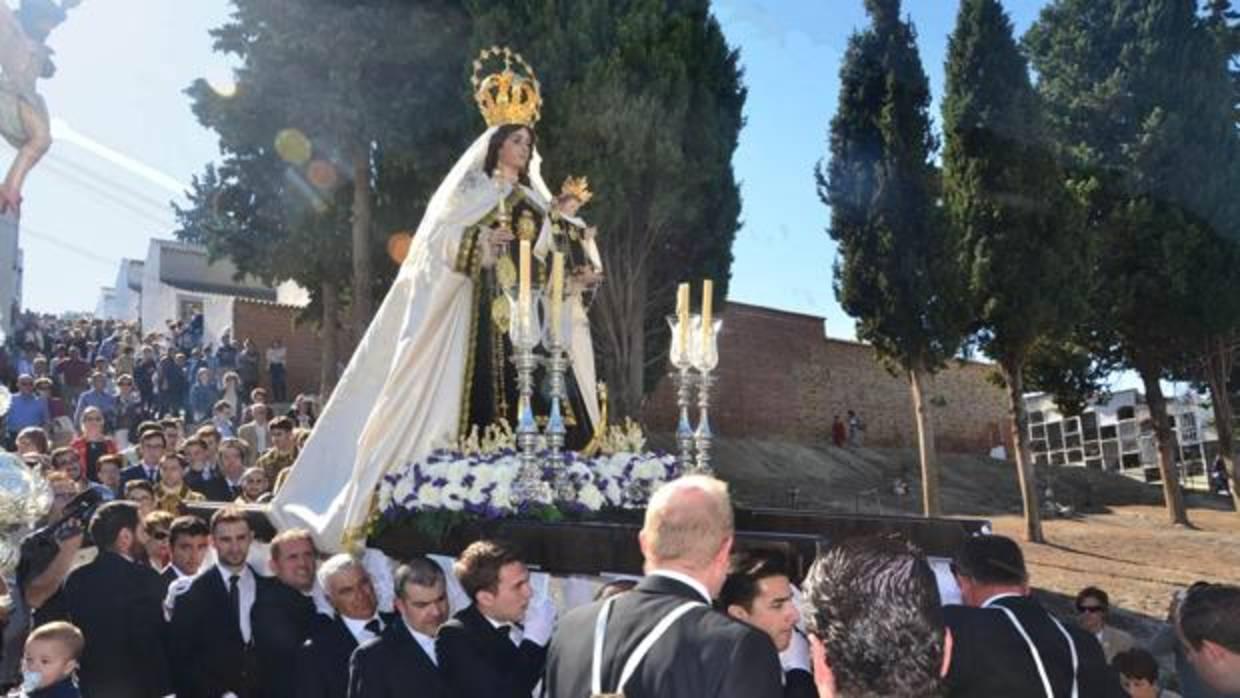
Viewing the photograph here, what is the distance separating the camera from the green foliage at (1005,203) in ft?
65.3

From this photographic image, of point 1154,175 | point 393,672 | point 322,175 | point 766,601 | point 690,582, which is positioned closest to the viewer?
point 690,582

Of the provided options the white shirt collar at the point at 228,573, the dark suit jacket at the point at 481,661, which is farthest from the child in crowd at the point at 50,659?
the dark suit jacket at the point at 481,661

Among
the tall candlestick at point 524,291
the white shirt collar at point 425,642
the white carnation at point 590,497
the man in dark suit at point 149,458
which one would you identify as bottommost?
the white shirt collar at point 425,642

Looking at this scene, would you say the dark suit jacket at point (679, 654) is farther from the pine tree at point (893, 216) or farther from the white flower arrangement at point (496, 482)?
the pine tree at point (893, 216)

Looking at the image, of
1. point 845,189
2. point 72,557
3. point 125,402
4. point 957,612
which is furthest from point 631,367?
point 957,612

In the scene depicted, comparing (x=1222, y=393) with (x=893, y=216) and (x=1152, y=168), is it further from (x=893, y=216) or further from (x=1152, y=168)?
(x=893, y=216)

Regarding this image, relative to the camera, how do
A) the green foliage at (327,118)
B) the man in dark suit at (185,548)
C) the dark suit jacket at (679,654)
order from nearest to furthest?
the dark suit jacket at (679,654), the man in dark suit at (185,548), the green foliage at (327,118)

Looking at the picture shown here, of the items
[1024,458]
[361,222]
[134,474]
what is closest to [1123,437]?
[1024,458]

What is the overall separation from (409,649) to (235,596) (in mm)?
1769

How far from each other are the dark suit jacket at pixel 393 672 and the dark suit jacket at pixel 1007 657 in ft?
6.43

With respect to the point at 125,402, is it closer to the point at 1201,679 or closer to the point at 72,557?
the point at 72,557

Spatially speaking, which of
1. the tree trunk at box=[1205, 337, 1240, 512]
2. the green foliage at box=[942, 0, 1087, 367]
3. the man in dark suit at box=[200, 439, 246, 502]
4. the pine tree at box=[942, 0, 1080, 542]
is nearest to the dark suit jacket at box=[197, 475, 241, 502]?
the man in dark suit at box=[200, 439, 246, 502]

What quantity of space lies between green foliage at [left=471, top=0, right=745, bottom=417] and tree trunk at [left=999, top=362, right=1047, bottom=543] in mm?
6122

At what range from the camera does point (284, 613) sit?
18.1 ft
